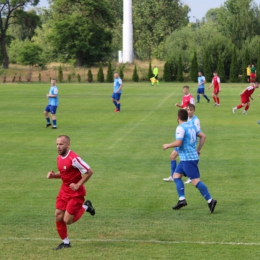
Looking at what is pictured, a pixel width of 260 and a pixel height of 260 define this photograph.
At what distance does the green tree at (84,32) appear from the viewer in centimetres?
9150

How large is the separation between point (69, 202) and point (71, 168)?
473 millimetres

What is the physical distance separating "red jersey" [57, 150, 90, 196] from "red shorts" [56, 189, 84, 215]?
0.06m

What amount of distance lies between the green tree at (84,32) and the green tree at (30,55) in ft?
9.88

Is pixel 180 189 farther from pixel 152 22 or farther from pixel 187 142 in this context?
pixel 152 22

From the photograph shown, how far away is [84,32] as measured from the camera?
9119 cm

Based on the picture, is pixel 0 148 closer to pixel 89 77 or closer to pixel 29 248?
pixel 29 248

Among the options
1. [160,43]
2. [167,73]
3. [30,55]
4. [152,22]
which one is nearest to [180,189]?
[167,73]

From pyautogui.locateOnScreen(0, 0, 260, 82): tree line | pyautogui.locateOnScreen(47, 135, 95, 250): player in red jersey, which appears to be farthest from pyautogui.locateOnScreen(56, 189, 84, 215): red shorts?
pyautogui.locateOnScreen(0, 0, 260, 82): tree line

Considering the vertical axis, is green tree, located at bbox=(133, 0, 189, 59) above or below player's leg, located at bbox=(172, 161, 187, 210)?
above

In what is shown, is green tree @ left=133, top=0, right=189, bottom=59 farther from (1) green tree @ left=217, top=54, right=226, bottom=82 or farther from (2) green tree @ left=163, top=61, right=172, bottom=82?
(1) green tree @ left=217, top=54, right=226, bottom=82

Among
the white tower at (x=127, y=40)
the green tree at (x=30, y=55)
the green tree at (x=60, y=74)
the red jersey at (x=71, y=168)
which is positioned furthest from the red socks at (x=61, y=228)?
the green tree at (x=30, y=55)

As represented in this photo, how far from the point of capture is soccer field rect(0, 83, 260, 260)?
9.41m

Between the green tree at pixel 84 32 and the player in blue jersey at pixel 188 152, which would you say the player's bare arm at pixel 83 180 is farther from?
the green tree at pixel 84 32

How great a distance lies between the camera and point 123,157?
18.8m
